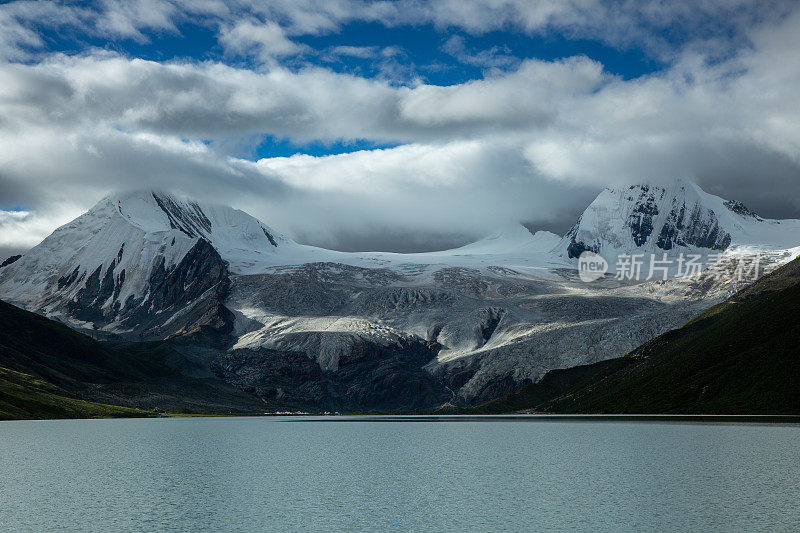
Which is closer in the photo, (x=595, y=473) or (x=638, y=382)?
(x=595, y=473)

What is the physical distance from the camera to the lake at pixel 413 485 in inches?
1727

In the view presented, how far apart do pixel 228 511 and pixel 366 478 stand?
1800 cm

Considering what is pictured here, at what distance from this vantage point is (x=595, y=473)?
63562mm

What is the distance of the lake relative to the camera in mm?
43875

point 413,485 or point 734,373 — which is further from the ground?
point 734,373

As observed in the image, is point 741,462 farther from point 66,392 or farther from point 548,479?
point 66,392

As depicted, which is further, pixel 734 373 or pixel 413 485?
pixel 734 373

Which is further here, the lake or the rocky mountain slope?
the rocky mountain slope

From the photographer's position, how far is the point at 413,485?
5891 centimetres

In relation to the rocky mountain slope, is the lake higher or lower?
lower

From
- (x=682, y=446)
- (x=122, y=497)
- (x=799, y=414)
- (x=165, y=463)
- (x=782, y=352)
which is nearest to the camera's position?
(x=122, y=497)

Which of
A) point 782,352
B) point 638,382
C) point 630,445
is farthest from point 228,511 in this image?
point 638,382

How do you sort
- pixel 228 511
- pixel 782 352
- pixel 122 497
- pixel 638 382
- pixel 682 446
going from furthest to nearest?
pixel 638 382 < pixel 782 352 < pixel 682 446 < pixel 122 497 < pixel 228 511

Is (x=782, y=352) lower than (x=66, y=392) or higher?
higher
